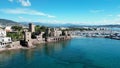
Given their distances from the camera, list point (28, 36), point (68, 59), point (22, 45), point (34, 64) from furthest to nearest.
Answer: point (28, 36), point (22, 45), point (68, 59), point (34, 64)

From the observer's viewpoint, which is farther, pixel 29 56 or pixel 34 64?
pixel 29 56

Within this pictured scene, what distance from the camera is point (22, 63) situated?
15102 millimetres

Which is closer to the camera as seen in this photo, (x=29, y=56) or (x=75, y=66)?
(x=75, y=66)

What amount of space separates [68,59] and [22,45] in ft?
26.7

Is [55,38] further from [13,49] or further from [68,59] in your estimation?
[68,59]

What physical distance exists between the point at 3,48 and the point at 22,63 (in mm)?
6148

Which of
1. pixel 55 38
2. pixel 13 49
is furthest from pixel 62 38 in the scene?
pixel 13 49

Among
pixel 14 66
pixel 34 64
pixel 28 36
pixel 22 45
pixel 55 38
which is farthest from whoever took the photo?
pixel 55 38

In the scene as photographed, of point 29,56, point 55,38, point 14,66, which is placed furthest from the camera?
point 55,38

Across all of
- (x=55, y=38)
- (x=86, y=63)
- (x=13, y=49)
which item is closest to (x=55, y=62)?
(x=86, y=63)

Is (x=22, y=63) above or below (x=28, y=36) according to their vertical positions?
below

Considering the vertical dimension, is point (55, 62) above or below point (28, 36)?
below

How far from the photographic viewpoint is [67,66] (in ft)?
47.2

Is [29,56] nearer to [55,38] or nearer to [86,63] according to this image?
[86,63]
